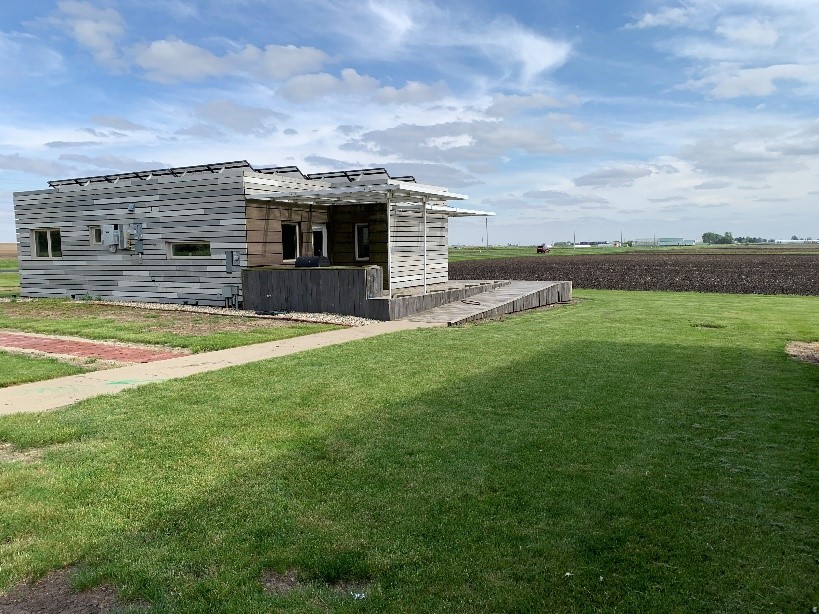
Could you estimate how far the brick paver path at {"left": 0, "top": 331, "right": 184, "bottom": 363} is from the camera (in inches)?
372

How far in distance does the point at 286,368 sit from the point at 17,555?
5000 mm

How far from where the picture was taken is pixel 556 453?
4.98 meters

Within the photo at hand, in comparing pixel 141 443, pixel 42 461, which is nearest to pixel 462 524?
pixel 141 443

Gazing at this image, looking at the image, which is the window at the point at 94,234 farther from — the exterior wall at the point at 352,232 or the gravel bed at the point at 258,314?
the exterior wall at the point at 352,232

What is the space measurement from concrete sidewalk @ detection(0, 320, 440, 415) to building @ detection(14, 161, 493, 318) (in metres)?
4.59

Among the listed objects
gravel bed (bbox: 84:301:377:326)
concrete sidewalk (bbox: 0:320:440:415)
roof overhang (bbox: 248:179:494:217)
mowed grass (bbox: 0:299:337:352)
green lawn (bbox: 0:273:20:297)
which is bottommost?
concrete sidewalk (bbox: 0:320:440:415)

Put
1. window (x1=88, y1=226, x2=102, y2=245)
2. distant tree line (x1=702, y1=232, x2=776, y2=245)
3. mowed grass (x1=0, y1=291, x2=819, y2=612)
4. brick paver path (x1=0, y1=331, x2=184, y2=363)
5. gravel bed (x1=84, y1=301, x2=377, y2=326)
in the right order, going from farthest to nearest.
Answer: distant tree line (x1=702, y1=232, x2=776, y2=245)
window (x1=88, y1=226, x2=102, y2=245)
gravel bed (x1=84, y1=301, x2=377, y2=326)
brick paver path (x1=0, y1=331, x2=184, y2=363)
mowed grass (x1=0, y1=291, x2=819, y2=612)

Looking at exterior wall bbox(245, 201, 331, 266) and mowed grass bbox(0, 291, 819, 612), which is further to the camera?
exterior wall bbox(245, 201, 331, 266)

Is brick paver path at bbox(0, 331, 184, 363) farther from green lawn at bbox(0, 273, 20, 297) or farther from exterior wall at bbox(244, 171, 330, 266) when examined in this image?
green lawn at bbox(0, 273, 20, 297)

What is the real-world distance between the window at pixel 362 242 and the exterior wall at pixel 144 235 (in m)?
4.22

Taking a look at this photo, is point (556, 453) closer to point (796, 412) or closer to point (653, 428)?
point (653, 428)

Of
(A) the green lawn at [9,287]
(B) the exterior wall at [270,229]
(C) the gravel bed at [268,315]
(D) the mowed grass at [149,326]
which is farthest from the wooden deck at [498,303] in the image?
(A) the green lawn at [9,287]

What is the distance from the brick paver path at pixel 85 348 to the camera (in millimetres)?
9445

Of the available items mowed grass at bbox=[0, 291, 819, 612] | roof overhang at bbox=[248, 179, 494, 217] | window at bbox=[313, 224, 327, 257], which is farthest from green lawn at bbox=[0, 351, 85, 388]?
window at bbox=[313, 224, 327, 257]
